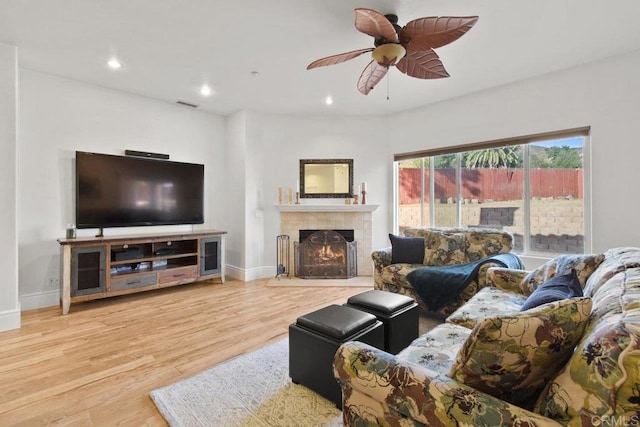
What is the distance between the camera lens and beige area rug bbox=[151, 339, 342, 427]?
5.45 feet

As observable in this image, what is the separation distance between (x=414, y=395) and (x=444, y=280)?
219 cm

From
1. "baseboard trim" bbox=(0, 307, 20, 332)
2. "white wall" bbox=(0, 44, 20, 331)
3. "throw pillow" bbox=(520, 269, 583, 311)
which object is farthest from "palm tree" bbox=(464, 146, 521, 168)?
"baseboard trim" bbox=(0, 307, 20, 332)

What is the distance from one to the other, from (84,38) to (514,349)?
3.92 meters

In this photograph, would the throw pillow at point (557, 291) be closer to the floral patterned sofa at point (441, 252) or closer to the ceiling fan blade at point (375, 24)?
the floral patterned sofa at point (441, 252)

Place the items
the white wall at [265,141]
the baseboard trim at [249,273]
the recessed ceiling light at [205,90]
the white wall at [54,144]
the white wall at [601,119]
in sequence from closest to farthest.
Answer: the white wall at [601,119], the white wall at [265,141], the white wall at [54,144], the recessed ceiling light at [205,90], the baseboard trim at [249,273]

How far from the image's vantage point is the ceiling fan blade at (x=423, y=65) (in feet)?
8.07

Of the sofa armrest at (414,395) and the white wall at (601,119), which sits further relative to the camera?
the white wall at (601,119)

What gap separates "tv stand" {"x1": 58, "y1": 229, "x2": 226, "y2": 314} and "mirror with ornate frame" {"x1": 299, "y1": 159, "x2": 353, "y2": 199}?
1.62 m

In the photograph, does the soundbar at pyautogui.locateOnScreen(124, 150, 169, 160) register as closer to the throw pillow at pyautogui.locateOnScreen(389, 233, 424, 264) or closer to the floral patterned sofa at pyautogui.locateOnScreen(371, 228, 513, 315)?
the floral patterned sofa at pyautogui.locateOnScreen(371, 228, 513, 315)

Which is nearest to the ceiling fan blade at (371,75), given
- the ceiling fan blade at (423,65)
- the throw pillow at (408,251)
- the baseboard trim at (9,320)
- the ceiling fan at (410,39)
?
the ceiling fan at (410,39)

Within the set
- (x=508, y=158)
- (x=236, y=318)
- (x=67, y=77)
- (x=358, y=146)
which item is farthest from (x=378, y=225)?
(x=67, y=77)

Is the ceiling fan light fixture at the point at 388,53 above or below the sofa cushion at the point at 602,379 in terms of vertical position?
above

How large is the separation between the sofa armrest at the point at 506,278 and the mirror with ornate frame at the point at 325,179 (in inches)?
110

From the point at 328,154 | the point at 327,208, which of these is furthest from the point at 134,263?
the point at 328,154
